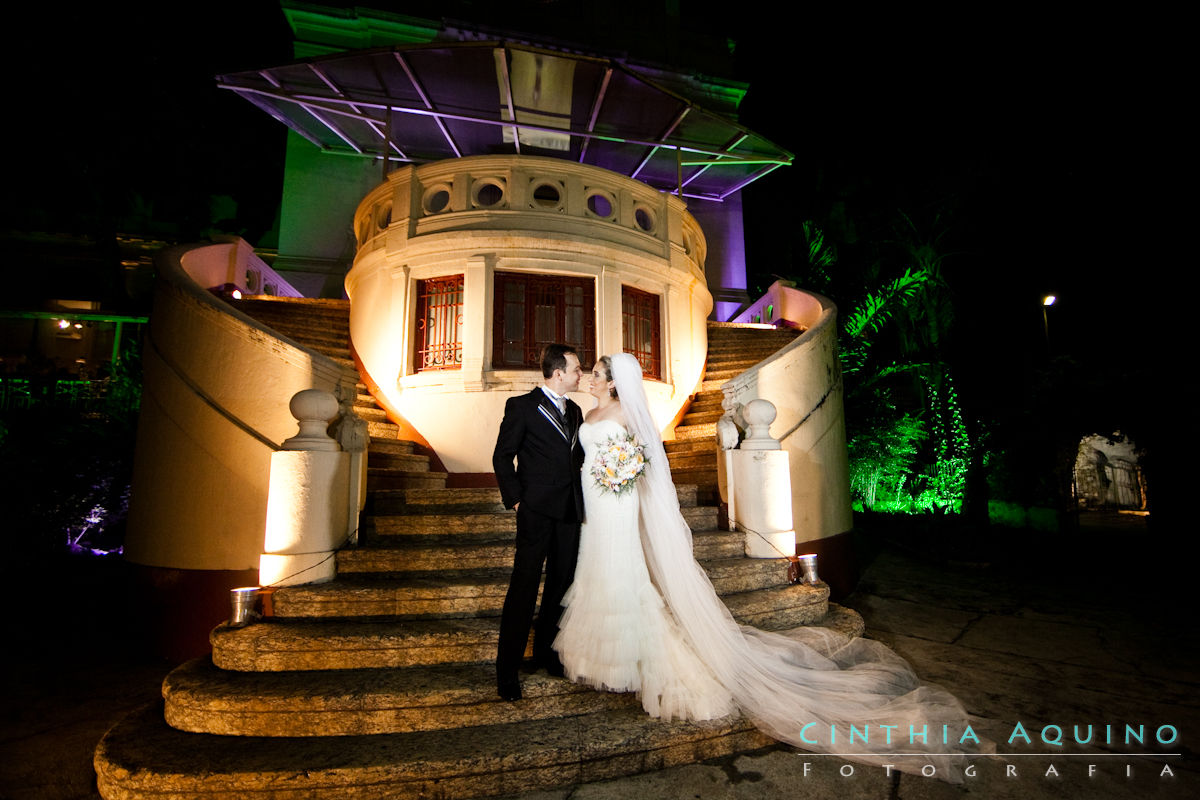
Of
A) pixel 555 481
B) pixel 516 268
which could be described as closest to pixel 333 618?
pixel 555 481

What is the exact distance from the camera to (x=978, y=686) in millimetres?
4102

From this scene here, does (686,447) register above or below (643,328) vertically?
below

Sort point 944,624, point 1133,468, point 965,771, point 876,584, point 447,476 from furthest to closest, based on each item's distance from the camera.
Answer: point 1133,468, point 876,584, point 447,476, point 944,624, point 965,771

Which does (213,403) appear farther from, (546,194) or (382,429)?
(546,194)

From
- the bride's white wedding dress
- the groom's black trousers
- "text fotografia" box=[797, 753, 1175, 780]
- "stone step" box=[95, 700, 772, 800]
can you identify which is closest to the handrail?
"stone step" box=[95, 700, 772, 800]

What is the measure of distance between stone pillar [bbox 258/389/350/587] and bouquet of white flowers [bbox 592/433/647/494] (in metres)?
2.41

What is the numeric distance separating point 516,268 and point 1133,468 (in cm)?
2506

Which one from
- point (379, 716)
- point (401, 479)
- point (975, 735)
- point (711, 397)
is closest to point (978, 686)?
point (975, 735)

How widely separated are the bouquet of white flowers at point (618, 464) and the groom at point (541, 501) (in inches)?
6.1

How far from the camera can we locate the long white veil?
3061mm

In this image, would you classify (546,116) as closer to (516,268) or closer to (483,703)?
(516,268)

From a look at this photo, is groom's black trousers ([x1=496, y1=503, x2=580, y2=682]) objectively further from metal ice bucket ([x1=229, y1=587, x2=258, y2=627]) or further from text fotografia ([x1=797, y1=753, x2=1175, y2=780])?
metal ice bucket ([x1=229, y1=587, x2=258, y2=627])

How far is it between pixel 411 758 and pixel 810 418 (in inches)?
223

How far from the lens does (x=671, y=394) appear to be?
851 cm
